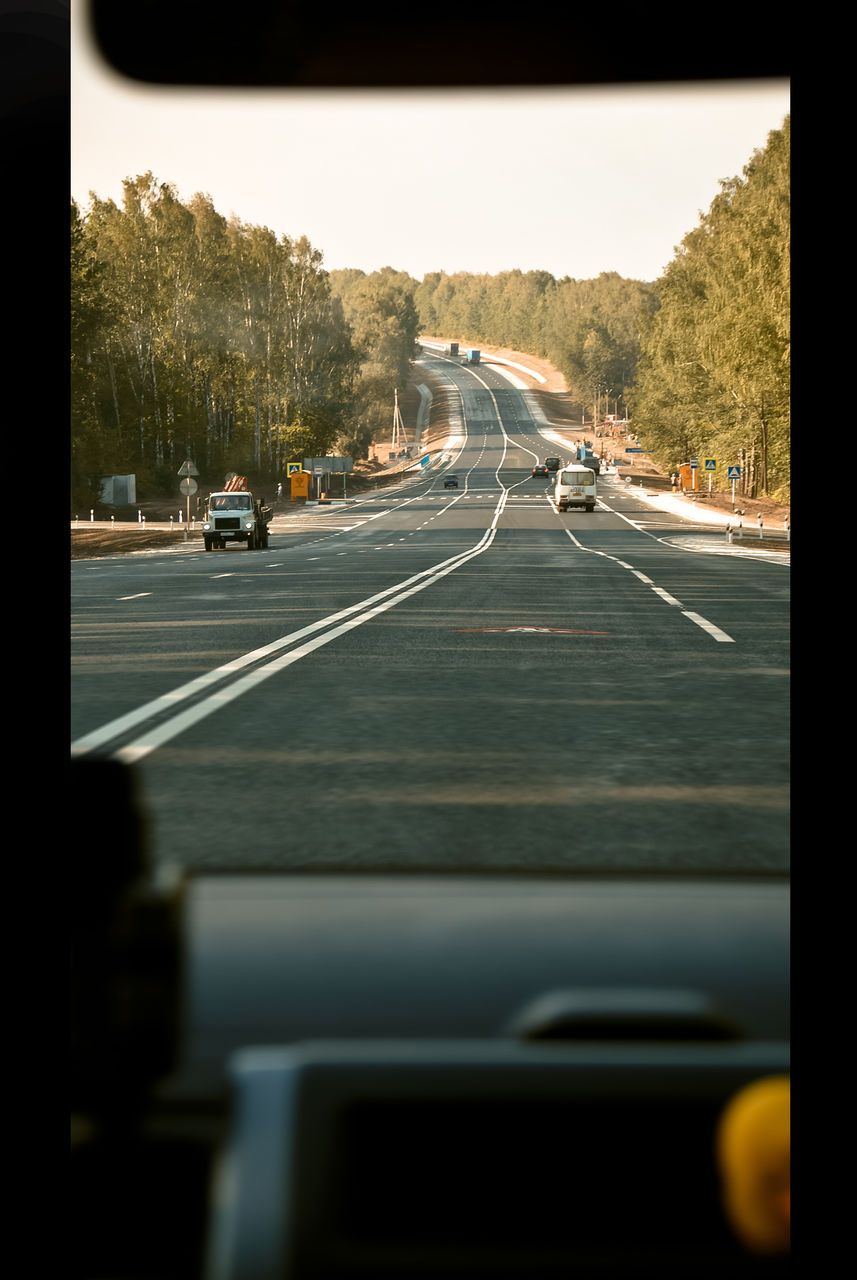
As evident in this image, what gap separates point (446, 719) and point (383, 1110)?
8254 mm

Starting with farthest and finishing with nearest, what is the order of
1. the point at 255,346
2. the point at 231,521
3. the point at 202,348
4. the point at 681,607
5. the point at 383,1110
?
the point at 255,346 → the point at 202,348 → the point at 231,521 → the point at 681,607 → the point at 383,1110

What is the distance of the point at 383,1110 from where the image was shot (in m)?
2.36

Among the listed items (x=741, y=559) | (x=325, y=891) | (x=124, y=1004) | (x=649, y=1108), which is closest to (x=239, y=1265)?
(x=649, y=1108)

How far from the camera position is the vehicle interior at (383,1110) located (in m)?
2.15

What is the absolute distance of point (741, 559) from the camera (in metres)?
39.2

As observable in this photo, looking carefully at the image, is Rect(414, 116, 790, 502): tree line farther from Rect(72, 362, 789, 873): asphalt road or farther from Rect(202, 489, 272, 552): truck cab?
Rect(72, 362, 789, 873): asphalt road

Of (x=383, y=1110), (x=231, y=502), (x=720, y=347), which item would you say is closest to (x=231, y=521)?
(x=231, y=502)

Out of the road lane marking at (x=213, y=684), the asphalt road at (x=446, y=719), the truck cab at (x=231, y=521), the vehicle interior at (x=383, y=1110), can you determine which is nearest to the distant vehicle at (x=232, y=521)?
the truck cab at (x=231, y=521)

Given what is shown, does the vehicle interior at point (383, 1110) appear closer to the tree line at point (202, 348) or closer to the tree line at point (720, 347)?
the tree line at point (720, 347)

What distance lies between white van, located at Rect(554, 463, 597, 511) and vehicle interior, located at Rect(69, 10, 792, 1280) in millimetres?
78043

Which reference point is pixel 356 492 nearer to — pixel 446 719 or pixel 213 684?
pixel 213 684
